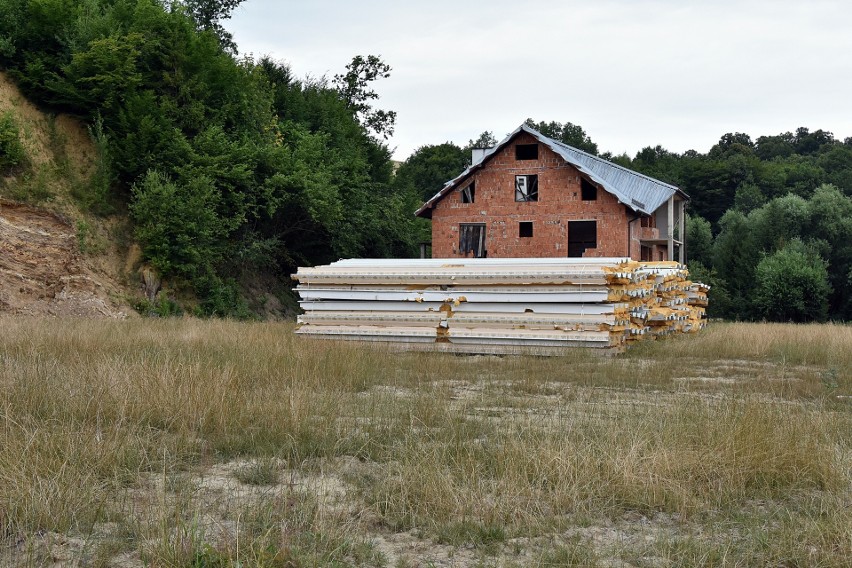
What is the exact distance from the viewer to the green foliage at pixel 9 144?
862 inches

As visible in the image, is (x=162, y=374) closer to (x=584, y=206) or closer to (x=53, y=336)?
(x=53, y=336)

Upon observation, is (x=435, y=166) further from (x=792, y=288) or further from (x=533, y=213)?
(x=533, y=213)

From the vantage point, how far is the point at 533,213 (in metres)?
34.4

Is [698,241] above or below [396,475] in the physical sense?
above

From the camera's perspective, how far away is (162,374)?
24.0 feet

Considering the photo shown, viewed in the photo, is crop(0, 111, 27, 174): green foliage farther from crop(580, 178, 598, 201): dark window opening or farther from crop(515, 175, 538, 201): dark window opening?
crop(580, 178, 598, 201): dark window opening

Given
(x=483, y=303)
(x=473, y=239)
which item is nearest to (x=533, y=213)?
(x=473, y=239)

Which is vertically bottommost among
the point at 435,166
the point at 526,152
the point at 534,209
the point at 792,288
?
the point at 792,288

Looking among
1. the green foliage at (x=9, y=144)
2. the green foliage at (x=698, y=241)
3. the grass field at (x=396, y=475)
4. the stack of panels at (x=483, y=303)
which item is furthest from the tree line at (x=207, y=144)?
the grass field at (x=396, y=475)

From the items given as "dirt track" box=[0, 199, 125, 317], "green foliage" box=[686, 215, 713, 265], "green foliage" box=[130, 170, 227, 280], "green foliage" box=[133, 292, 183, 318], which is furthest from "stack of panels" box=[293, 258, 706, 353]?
"green foliage" box=[686, 215, 713, 265]

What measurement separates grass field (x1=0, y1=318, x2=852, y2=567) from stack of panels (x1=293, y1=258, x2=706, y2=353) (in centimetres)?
519

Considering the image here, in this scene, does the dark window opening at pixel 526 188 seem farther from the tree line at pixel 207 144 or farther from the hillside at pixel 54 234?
the hillside at pixel 54 234

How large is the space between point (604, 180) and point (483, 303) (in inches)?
854

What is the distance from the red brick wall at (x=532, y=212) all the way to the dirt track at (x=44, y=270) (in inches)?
657
